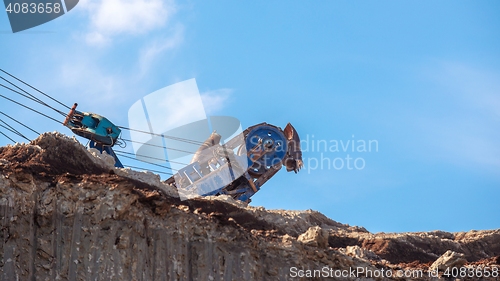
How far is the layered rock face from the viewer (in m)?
23.2

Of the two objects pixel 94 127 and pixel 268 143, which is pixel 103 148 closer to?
pixel 94 127

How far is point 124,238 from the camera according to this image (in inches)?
952

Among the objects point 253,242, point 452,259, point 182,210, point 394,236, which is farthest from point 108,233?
point 394,236

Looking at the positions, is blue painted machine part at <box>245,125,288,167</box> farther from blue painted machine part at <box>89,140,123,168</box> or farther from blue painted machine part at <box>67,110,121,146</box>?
blue painted machine part at <box>67,110,121,146</box>

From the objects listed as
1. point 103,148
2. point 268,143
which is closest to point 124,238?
point 103,148

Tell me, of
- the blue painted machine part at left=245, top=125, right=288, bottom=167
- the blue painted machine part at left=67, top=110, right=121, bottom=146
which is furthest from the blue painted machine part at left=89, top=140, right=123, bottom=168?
the blue painted machine part at left=245, top=125, right=288, bottom=167

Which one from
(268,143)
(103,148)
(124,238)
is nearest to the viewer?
(124,238)

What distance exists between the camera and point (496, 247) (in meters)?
37.7

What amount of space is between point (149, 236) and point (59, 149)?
192 inches

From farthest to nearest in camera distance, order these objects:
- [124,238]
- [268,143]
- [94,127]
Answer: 1. [268,143]
2. [94,127]
3. [124,238]

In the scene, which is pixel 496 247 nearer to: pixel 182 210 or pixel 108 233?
pixel 182 210

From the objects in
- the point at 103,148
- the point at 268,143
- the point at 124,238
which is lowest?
the point at 124,238

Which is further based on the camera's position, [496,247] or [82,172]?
[496,247]

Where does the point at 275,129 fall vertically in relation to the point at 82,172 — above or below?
above
